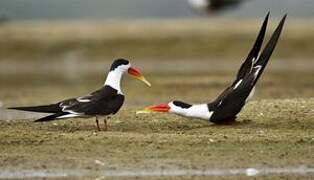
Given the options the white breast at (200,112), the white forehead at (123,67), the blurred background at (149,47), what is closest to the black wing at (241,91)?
the white breast at (200,112)

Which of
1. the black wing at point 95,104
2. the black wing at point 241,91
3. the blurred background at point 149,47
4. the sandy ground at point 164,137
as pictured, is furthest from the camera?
the blurred background at point 149,47

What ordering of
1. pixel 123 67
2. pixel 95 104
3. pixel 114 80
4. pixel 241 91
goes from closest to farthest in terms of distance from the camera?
pixel 95 104 → pixel 241 91 → pixel 114 80 → pixel 123 67

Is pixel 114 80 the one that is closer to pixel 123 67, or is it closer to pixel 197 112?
pixel 123 67

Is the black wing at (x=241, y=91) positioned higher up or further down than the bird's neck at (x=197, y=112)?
higher up

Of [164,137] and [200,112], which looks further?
[200,112]

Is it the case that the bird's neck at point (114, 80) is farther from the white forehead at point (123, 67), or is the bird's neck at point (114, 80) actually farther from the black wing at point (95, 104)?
the black wing at point (95, 104)

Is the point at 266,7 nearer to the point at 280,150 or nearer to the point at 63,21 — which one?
the point at 63,21

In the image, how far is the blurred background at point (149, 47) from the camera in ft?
63.0

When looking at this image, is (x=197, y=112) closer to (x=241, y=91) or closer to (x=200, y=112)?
(x=200, y=112)

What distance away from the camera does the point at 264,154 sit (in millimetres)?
9055

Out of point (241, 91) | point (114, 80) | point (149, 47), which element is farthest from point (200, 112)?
point (149, 47)

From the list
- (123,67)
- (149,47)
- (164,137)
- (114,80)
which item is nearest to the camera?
(164,137)

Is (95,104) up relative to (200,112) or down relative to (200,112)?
up

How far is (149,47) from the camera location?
1096 inches
